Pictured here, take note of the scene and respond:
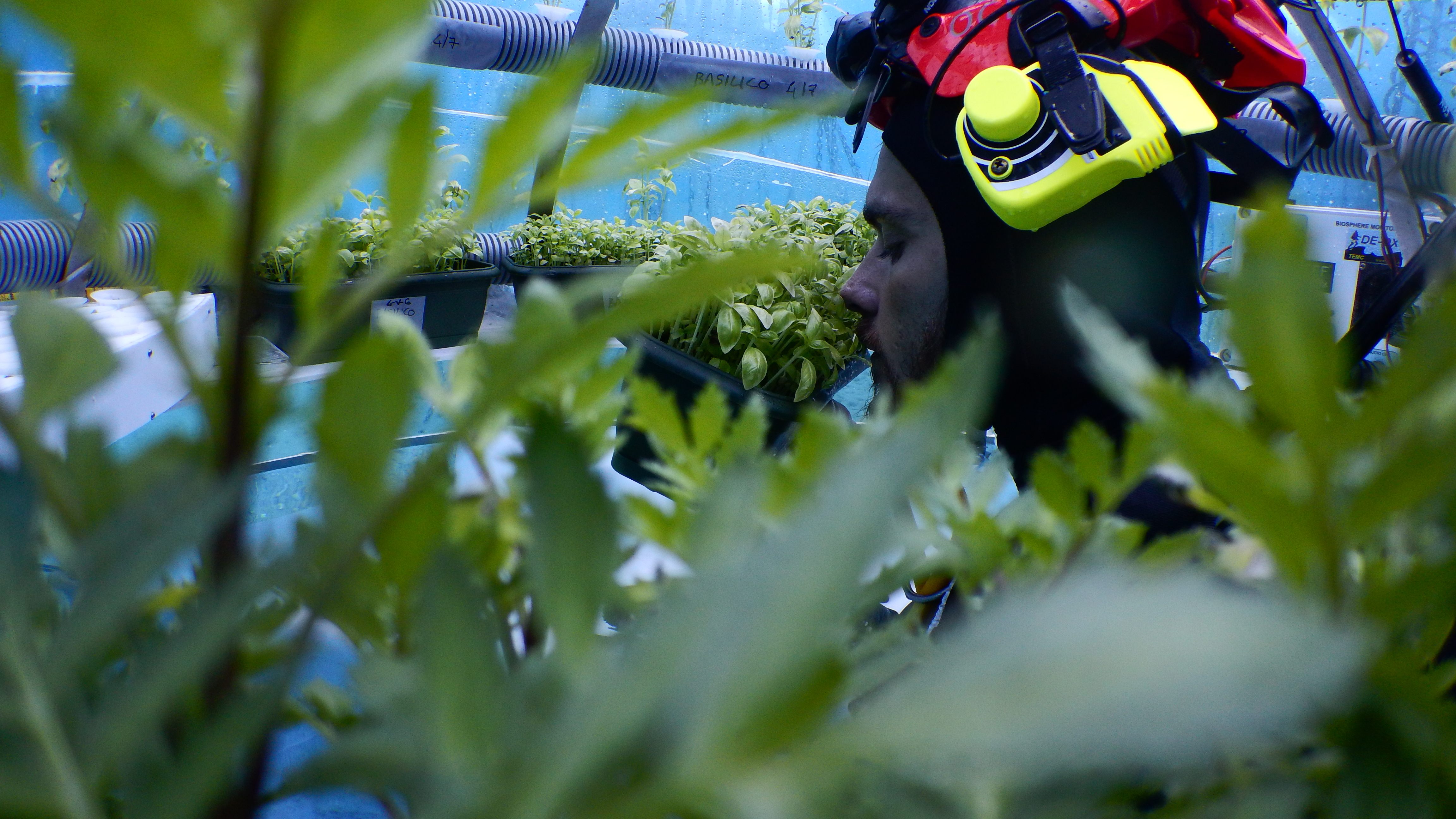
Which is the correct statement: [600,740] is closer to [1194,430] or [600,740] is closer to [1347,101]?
[1194,430]

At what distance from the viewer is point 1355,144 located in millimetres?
1306

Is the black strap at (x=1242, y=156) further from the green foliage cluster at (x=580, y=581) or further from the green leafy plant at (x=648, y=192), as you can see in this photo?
the green leafy plant at (x=648, y=192)

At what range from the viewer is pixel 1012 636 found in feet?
0.16

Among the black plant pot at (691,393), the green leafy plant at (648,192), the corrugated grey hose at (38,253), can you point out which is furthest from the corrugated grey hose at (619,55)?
the black plant pot at (691,393)

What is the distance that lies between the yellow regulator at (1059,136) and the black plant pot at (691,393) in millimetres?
287

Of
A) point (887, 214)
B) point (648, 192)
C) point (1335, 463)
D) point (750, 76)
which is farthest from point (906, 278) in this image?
point (648, 192)

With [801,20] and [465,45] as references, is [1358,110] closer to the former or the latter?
[465,45]

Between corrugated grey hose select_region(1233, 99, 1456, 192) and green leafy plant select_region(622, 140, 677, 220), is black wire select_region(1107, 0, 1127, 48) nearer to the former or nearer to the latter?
corrugated grey hose select_region(1233, 99, 1456, 192)

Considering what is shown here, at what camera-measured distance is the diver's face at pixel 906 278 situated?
0.61 meters

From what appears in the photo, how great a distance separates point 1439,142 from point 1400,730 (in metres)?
1.45

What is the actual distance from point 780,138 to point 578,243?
0.43m

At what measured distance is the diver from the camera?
0.52m

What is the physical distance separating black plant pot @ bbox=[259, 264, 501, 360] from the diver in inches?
27.3

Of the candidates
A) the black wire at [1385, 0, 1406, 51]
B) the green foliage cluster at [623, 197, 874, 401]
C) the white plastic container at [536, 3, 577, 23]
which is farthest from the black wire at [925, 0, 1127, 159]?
the white plastic container at [536, 3, 577, 23]
